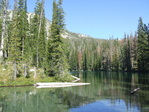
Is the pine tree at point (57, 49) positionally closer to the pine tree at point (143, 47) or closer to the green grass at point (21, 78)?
the green grass at point (21, 78)

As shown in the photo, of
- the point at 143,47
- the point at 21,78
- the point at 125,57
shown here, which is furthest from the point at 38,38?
the point at 125,57

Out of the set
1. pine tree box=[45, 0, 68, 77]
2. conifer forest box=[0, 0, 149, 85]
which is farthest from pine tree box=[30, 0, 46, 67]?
pine tree box=[45, 0, 68, 77]

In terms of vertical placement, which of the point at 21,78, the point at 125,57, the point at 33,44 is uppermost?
the point at 33,44

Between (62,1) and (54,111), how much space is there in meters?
30.4

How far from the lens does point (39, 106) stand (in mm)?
18297

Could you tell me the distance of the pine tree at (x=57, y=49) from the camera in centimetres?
3741

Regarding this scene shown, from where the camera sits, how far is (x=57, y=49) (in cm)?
3741

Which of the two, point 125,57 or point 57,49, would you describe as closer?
point 57,49

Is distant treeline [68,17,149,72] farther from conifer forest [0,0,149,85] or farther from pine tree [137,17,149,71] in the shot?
conifer forest [0,0,149,85]

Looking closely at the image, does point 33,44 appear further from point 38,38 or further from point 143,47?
point 143,47

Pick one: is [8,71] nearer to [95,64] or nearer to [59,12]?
[59,12]

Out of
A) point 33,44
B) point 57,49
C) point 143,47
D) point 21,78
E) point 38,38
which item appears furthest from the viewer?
point 143,47

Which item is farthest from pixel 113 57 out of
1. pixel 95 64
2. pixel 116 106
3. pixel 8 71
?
pixel 116 106

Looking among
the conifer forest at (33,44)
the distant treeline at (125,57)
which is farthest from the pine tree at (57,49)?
the distant treeline at (125,57)
